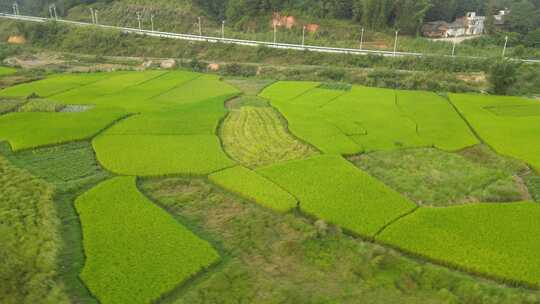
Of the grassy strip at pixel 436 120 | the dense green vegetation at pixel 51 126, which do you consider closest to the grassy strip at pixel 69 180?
the dense green vegetation at pixel 51 126

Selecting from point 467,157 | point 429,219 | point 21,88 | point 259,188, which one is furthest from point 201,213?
point 21,88

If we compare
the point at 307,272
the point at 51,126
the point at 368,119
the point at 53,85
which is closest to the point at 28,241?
the point at 307,272

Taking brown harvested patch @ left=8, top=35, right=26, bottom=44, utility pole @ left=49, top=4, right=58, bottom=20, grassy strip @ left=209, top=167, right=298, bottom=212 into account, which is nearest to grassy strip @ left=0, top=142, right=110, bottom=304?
grassy strip @ left=209, top=167, right=298, bottom=212

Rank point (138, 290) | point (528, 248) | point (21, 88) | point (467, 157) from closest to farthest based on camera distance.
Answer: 1. point (138, 290)
2. point (528, 248)
3. point (467, 157)
4. point (21, 88)

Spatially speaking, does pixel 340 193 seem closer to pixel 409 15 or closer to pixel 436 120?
pixel 436 120

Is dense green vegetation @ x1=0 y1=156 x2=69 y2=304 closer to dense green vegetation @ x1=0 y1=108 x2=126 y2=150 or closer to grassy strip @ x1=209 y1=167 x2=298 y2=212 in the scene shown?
dense green vegetation @ x1=0 y1=108 x2=126 y2=150

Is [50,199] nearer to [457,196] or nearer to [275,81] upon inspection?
[457,196]

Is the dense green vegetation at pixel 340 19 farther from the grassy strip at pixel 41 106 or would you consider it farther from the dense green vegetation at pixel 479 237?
the dense green vegetation at pixel 479 237
